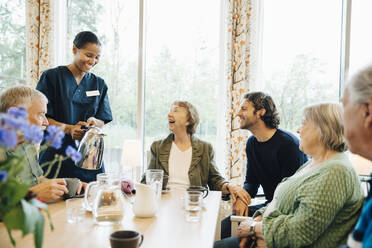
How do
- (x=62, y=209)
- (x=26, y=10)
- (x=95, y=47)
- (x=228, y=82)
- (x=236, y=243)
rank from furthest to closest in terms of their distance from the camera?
(x=26, y=10)
(x=228, y=82)
(x=95, y=47)
(x=236, y=243)
(x=62, y=209)

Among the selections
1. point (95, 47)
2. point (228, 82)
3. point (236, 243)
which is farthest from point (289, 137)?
point (95, 47)

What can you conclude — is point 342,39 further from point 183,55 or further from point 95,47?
point 95,47

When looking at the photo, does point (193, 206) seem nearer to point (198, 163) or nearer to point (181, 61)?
point (198, 163)

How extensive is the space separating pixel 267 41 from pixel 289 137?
1.68m

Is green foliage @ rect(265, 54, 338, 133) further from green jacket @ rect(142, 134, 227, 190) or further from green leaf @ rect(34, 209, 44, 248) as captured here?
green leaf @ rect(34, 209, 44, 248)

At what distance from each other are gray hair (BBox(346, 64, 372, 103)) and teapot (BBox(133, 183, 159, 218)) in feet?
2.72

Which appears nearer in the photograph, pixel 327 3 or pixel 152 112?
pixel 327 3

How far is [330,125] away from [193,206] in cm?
75

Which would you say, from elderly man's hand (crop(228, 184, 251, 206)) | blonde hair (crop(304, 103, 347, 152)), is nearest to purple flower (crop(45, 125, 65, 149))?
blonde hair (crop(304, 103, 347, 152))

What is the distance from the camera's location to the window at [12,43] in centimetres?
378

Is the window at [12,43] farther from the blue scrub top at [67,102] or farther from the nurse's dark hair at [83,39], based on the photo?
the nurse's dark hair at [83,39]

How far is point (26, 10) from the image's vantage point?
374 centimetres

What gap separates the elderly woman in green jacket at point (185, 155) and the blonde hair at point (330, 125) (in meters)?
0.84

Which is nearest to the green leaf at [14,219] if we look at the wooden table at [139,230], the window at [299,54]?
the wooden table at [139,230]
